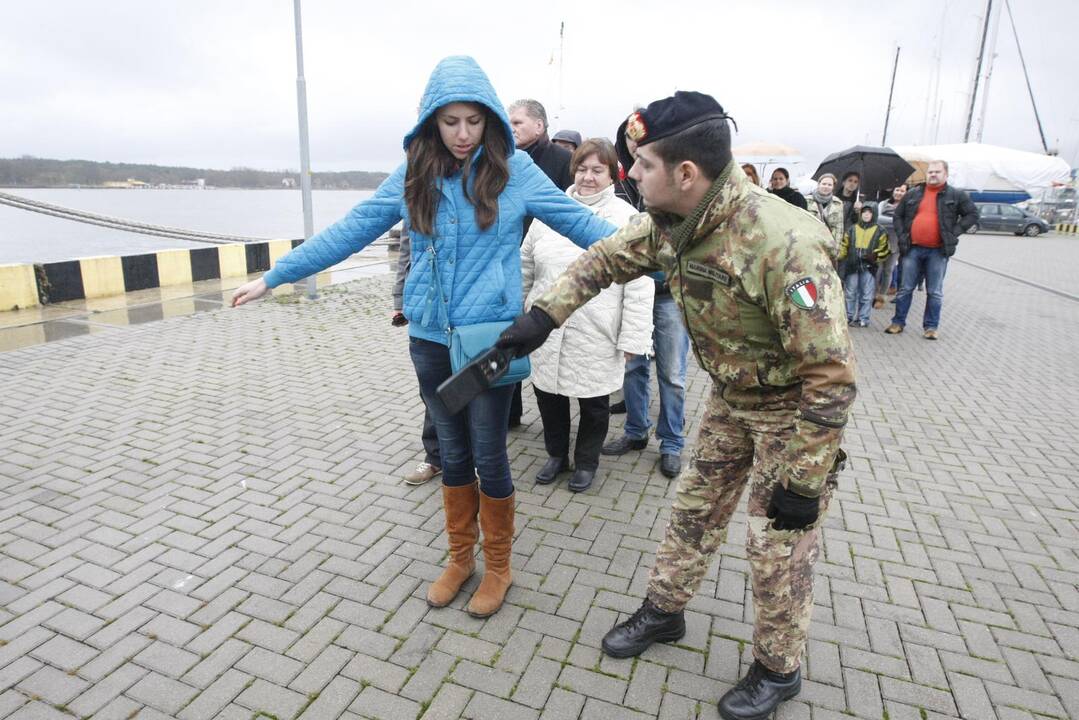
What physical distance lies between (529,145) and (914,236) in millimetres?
5672

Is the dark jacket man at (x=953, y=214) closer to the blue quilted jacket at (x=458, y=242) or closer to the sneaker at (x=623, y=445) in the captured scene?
the sneaker at (x=623, y=445)

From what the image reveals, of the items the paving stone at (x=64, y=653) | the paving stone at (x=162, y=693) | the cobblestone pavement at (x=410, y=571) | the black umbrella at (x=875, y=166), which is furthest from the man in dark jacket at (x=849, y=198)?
the paving stone at (x=64, y=653)

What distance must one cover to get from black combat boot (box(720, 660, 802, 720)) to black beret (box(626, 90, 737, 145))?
178cm

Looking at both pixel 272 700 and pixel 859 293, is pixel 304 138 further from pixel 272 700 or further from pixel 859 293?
pixel 272 700

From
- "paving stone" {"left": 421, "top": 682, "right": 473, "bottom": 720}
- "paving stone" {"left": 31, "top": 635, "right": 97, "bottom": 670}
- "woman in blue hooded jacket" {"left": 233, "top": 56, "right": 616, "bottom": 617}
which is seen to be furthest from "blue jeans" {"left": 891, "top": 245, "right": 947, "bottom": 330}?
"paving stone" {"left": 31, "top": 635, "right": 97, "bottom": 670}

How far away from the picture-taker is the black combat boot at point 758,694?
2236 mm

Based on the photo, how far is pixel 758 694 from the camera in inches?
88.7

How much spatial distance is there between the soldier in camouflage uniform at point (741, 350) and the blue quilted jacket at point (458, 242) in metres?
0.30

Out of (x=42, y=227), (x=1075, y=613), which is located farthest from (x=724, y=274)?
(x=42, y=227)

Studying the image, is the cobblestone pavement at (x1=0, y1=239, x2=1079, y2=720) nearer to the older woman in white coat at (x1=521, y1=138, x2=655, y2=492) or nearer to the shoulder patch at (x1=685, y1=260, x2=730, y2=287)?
the older woman in white coat at (x1=521, y1=138, x2=655, y2=492)

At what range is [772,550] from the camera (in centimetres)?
213

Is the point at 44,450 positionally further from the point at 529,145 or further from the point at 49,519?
the point at 529,145

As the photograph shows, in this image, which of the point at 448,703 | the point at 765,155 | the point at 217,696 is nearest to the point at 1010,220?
the point at 765,155

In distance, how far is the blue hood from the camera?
7.59 ft
